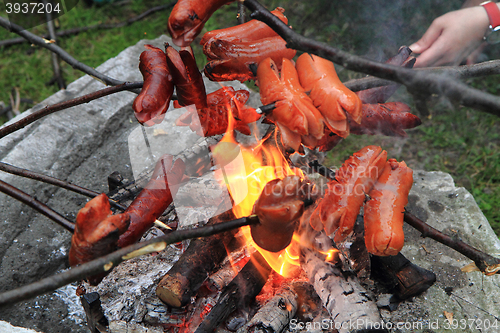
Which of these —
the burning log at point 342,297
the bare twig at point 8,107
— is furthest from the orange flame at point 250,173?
the bare twig at point 8,107

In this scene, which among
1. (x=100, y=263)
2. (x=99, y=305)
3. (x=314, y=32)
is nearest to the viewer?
(x=100, y=263)

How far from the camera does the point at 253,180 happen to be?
2432 millimetres

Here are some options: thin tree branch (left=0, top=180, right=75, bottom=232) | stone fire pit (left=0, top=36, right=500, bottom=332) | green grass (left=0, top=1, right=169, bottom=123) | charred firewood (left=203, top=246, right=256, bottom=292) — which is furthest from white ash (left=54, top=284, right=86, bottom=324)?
green grass (left=0, top=1, right=169, bottom=123)

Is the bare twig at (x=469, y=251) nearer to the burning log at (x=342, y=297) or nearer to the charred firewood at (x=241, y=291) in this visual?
the burning log at (x=342, y=297)

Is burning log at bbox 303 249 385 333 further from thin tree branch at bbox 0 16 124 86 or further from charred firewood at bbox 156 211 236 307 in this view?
thin tree branch at bbox 0 16 124 86

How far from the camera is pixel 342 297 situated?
190 cm

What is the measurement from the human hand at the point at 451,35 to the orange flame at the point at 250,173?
1.60 meters

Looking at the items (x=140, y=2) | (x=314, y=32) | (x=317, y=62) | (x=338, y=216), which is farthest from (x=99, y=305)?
(x=140, y=2)

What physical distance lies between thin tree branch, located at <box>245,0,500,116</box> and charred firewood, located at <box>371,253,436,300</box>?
1.22m

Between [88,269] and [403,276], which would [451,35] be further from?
[88,269]

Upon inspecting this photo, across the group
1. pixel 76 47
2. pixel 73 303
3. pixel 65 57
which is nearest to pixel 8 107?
pixel 76 47

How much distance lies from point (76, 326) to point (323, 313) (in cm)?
155

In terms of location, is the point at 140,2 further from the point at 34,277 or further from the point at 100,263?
the point at 100,263

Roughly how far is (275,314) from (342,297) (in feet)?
1.23
